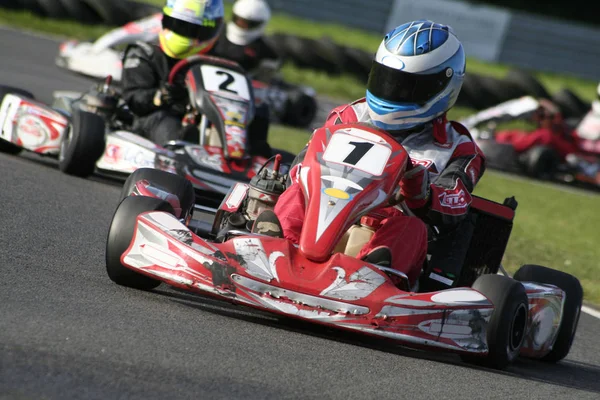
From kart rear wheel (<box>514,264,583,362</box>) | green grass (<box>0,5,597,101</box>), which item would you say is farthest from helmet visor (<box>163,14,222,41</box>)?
green grass (<box>0,5,597,101</box>)

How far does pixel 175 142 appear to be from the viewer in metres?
6.77

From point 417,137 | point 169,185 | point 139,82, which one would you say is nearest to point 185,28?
point 139,82

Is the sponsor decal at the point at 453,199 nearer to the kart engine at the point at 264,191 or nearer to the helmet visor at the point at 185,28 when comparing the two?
the kart engine at the point at 264,191

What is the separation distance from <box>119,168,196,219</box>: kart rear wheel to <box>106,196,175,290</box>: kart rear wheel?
549 mm

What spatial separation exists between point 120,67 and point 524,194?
4.45 m

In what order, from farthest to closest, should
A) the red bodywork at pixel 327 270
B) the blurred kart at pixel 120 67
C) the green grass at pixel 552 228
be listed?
the blurred kart at pixel 120 67 → the green grass at pixel 552 228 → the red bodywork at pixel 327 270

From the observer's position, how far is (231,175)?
6.58m

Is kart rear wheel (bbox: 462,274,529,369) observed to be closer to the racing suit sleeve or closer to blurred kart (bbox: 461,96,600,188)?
the racing suit sleeve

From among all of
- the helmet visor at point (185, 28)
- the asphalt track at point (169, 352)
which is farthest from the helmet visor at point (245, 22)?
the asphalt track at point (169, 352)

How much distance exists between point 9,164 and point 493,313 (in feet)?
11.9

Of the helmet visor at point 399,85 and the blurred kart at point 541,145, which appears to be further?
the blurred kart at point 541,145

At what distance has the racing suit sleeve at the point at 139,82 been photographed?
7.31m

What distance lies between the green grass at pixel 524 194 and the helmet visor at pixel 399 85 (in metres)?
2.57

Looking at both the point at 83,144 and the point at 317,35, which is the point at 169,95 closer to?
the point at 83,144
